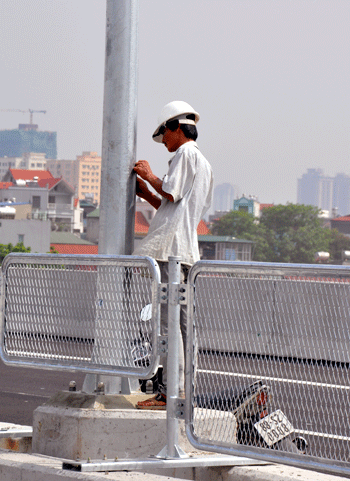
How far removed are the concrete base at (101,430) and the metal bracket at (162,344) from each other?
48 cm

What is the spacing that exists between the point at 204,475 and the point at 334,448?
911 mm

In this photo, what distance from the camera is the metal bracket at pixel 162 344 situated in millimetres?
3775

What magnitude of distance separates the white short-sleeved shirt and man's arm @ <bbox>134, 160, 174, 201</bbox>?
0.08 m

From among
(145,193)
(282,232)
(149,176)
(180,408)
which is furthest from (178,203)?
(282,232)

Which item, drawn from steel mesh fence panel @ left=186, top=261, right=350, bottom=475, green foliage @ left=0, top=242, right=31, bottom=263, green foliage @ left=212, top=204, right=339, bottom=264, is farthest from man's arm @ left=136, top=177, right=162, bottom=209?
green foliage @ left=212, top=204, right=339, bottom=264

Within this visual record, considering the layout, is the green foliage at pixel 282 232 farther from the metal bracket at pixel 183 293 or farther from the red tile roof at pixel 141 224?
the metal bracket at pixel 183 293

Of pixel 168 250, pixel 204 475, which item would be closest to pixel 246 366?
pixel 204 475

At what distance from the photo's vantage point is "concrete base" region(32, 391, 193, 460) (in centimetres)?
408

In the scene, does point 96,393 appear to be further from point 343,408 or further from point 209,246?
point 209,246

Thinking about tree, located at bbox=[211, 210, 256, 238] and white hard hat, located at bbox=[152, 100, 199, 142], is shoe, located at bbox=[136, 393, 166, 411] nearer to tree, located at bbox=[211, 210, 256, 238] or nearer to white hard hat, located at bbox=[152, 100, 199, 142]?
white hard hat, located at bbox=[152, 100, 199, 142]

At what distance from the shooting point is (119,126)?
4551mm

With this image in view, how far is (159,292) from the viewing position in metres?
3.81

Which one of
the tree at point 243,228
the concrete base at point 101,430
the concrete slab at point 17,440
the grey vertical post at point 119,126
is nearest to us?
the concrete base at point 101,430

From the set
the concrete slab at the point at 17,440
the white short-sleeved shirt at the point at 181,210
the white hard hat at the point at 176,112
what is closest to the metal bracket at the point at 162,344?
the white short-sleeved shirt at the point at 181,210
